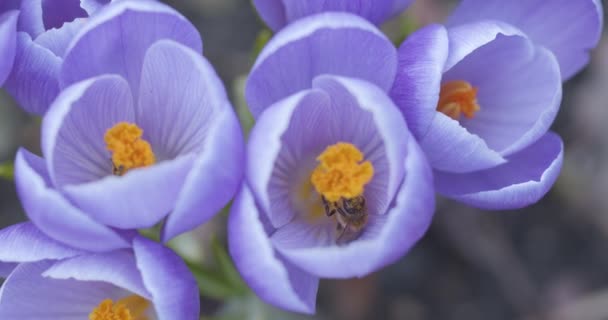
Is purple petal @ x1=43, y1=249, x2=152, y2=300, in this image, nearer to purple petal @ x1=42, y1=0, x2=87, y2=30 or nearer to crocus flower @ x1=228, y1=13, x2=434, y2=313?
crocus flower @ x1=228, y1=13, x2=434, y2=313

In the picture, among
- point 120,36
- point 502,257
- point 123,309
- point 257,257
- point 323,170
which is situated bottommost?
point 502,257

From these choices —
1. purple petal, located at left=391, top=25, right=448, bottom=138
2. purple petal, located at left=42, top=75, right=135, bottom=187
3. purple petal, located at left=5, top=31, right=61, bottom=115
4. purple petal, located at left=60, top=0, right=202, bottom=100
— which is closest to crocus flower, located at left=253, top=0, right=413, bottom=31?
purple petal, located at left=391, top=25, right=448, bottom=138

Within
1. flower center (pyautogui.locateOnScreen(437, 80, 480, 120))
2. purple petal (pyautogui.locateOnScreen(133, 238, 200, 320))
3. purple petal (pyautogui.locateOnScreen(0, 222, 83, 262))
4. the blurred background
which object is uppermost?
purple petal (pyautogui.locateOnScreen(0, 222, 83, 262))

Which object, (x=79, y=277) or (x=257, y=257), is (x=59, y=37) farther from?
(x=257, y=257)

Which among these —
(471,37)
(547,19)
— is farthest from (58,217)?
(547,19)

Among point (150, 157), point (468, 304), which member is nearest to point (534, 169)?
point (150, 157)

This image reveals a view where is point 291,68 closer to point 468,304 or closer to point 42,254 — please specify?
point 42,254
